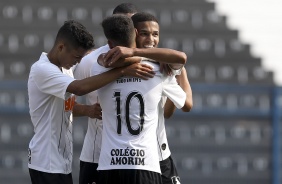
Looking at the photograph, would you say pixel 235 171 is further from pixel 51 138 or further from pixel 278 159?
pixel 51 138

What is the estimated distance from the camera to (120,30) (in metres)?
4.74

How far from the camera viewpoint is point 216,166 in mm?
11055

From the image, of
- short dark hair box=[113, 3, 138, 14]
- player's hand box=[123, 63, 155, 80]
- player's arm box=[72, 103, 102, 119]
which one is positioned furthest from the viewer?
short dark hair box=[113, 3, 138, 14]

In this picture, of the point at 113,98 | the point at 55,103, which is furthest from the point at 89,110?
the point at 113,98

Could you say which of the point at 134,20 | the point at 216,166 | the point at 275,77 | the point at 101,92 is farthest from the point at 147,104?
the point at 275,77

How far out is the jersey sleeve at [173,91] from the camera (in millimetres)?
4938

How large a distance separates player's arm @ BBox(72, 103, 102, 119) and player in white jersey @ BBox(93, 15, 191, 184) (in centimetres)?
39

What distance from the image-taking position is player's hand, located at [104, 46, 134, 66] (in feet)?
15.3

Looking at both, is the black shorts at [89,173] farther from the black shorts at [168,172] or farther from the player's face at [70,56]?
A: the player's face at [70,56]

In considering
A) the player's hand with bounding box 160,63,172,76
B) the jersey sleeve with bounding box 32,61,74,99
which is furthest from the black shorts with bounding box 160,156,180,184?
the jersey sleeve with bounding box 32,61,74,99

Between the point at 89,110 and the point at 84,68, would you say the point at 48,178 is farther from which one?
the point at 84,68

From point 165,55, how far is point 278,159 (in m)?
6.46

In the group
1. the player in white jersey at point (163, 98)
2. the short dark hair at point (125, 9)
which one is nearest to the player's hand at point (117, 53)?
the player in white jersey at point (163, 98)

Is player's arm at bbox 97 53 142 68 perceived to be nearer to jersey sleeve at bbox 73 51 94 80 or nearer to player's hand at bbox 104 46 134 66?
player's hand at bbox 104 46 134 66
